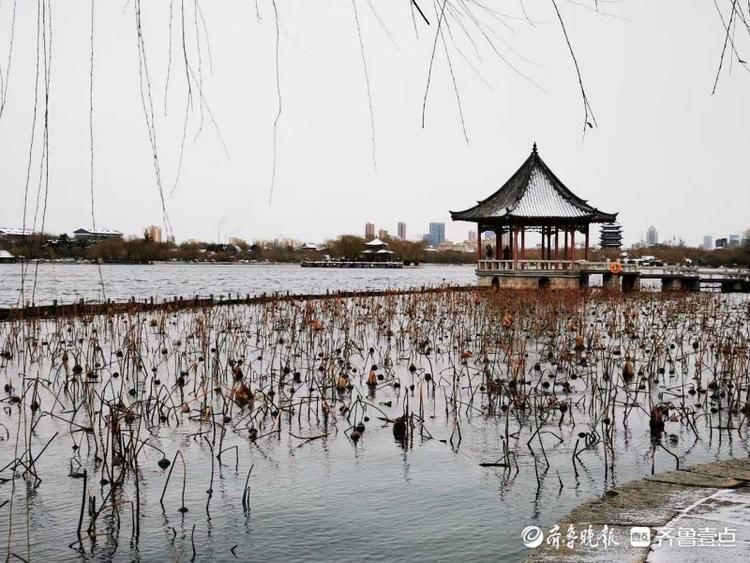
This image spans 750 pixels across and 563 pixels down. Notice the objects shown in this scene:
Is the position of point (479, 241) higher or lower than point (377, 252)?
lower

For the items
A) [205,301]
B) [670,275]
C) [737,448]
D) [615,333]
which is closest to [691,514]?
[737,448]

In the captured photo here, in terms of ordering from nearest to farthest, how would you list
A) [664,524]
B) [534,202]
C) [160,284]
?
[664,524]
[534,202]
[160,284]

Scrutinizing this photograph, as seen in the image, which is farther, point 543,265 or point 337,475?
point 543,265

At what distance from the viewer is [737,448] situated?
19.5 ft

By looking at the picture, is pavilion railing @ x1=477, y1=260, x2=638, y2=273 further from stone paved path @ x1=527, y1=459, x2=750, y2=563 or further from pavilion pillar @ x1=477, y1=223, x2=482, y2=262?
stone paved path @ x1=527, y1=459, x2=750, y2=563

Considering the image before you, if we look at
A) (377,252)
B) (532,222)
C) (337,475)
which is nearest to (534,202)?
(532,222)

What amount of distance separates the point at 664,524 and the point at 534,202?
28105 mm

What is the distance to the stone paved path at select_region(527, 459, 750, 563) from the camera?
3047mm

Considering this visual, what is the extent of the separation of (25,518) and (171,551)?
3.64 ft

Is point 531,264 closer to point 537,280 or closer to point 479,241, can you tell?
point 537,280

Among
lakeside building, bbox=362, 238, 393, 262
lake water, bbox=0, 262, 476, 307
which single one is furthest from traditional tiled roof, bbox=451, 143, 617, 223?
lakeside building, bbox=362, 238, 393, 262

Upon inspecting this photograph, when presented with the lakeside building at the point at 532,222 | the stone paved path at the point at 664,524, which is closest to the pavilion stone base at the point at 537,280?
the lakeside building at the point at 532,222

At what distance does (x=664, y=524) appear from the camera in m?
3.39

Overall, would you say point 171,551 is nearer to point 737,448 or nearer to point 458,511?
point 458,511
